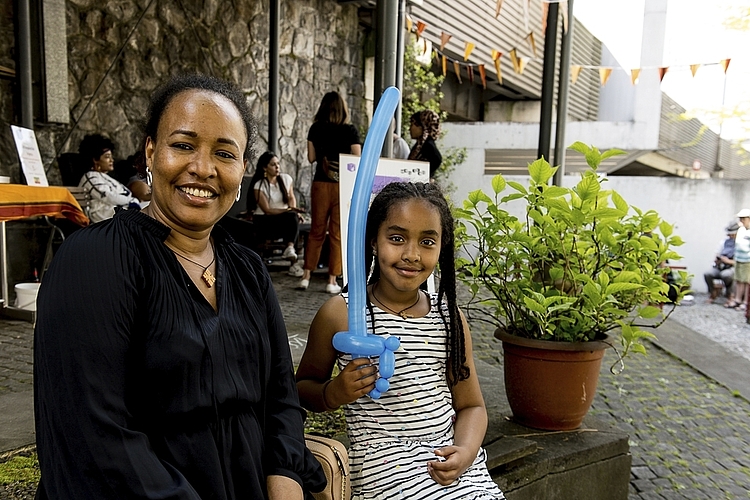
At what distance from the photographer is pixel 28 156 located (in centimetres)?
464

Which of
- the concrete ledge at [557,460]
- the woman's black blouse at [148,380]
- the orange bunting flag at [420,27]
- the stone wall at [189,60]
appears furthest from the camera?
the orange bunting flag at [420,27]

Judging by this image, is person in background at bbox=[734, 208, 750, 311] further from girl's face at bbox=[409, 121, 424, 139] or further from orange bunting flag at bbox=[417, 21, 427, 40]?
girl's face at bbox=[409, 121, 424, 139]

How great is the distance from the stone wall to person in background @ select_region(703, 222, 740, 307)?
674cm

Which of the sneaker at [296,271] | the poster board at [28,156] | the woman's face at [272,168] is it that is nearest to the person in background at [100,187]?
the poster board at [28,156]

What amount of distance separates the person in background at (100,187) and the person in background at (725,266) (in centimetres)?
967

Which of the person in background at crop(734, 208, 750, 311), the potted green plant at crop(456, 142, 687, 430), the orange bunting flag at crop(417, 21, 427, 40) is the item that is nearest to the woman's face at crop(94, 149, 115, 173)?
the potted green plant at crop(456, 142, 687, 430)

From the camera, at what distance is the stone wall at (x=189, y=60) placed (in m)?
6.25

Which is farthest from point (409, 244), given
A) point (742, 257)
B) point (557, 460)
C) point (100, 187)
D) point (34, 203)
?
point (742, 257)

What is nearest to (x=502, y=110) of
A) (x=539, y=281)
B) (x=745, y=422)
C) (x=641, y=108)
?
→ (x=641, y=108)

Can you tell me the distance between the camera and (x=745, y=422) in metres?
3.97

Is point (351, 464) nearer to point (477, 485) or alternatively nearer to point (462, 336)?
point (477, 485)

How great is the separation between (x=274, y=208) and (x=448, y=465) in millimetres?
5519

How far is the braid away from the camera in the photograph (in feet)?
6.18

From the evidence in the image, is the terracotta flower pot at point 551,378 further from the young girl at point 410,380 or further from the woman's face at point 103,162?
the woman's face at point 103,162
